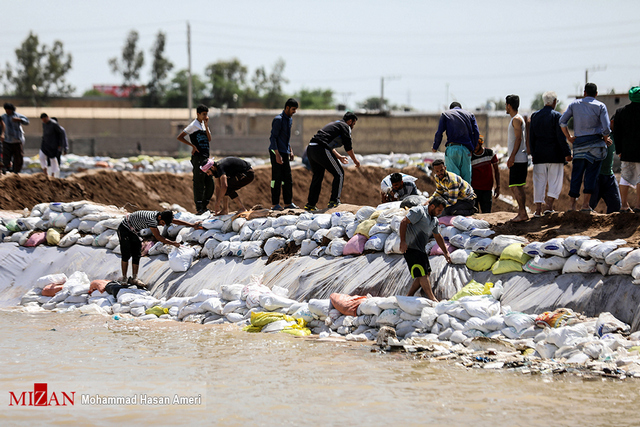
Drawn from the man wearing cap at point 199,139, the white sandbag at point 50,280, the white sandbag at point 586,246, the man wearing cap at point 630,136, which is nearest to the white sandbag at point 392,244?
the white sandbag at point 586,246

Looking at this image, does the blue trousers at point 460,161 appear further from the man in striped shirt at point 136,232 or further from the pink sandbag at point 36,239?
the pink sandbag at point 36,239

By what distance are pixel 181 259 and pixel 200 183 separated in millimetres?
1010

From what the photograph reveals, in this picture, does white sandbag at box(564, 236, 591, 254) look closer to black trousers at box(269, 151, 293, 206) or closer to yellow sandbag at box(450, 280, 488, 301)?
yellow sandbag at box(450, 280, 488, 301)

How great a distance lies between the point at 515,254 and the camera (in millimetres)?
6418

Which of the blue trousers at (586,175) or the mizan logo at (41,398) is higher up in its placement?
the blue trousers at (586,175)

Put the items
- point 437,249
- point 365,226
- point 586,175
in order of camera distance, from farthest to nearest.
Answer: point 365,226 → point 437,249 → point 586,175

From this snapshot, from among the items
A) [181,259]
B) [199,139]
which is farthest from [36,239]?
[199,139]

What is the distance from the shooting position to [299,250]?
26.7 feet

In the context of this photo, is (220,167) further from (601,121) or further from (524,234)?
(601,121)

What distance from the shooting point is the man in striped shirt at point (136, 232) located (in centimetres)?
801

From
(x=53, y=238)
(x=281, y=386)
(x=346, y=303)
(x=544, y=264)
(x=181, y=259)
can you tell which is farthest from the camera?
(x=53, y=238)

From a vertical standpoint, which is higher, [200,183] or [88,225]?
[200,183]

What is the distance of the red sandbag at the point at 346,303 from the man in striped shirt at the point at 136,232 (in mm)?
2225

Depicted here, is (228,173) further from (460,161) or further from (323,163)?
(460,161)
